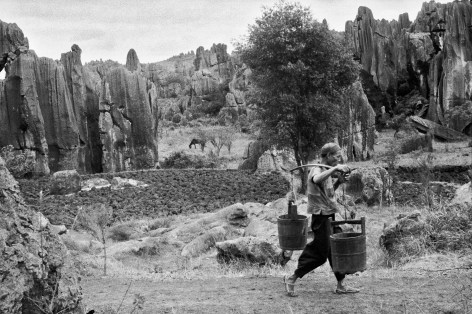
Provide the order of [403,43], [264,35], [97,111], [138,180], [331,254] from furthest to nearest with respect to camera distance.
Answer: [403,43], [97,111], [138,180], [264,35], [331,254]

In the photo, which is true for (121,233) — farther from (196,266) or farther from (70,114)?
(70,114)

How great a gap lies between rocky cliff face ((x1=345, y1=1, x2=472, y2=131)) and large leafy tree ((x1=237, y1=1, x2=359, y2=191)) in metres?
24.0

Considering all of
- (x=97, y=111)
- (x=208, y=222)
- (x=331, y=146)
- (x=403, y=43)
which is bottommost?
(x=208, y=222)

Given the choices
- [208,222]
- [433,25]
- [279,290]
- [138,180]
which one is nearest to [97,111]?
[138,180]

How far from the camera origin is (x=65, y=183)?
67.2 ft

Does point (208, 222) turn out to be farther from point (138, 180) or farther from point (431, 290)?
point (138, 180)

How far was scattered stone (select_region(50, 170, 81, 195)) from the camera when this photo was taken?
803 inches

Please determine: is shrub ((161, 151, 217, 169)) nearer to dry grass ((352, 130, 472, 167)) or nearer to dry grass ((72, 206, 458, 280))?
dry grass ((352, 130, 472, 167))

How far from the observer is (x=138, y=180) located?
22.5m

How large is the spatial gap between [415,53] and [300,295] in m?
47.2

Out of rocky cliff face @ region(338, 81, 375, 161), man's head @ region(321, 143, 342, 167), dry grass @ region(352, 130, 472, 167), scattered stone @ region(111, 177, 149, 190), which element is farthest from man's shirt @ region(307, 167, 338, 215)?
rocky cliff face @ region(338, 81, 375, 161)

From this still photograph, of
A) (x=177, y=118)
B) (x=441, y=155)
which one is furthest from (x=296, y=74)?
(x=177, y=118)

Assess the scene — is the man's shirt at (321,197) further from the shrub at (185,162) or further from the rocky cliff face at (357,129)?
the rocky cliff face at (357,129)

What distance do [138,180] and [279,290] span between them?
55.8 ft
